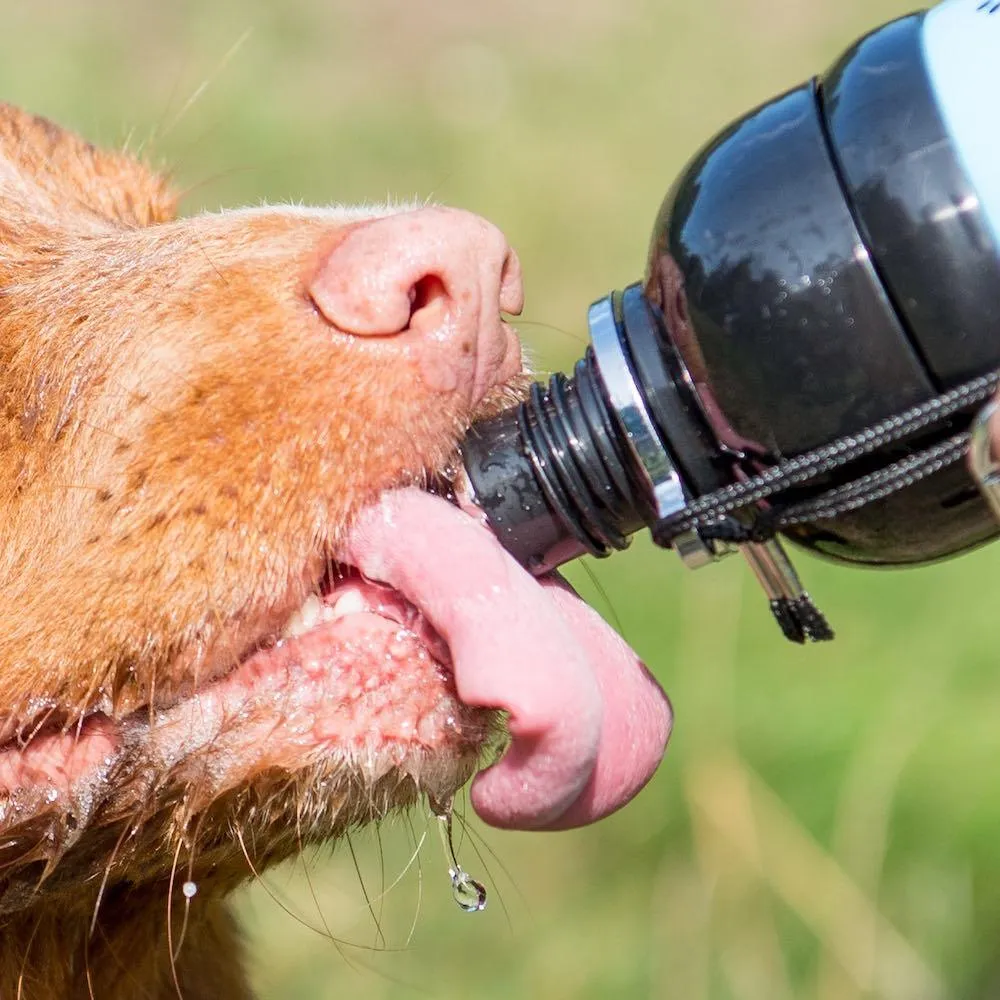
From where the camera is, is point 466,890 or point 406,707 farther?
point 466,890

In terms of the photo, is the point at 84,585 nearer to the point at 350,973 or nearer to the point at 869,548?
the point at 869,548

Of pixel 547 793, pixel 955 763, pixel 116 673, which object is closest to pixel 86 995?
pixel 116 673

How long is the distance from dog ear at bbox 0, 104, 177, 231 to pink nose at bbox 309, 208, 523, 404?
113cm

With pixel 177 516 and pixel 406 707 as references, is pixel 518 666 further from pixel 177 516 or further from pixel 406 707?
pixel 177 516

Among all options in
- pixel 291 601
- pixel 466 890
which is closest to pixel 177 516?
pixel 291 601

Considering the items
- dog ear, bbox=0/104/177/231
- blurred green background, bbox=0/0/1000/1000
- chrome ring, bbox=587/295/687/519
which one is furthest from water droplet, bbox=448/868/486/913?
dog ear, bbox=0/104/177/231

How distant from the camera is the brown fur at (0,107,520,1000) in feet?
7.98

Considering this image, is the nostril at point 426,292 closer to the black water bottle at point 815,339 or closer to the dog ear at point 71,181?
the black water bottle at point 815,339

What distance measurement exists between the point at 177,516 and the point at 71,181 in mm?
1462

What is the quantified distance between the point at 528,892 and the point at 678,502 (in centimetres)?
313

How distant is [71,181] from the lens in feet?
11.9

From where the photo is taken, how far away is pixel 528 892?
517cm

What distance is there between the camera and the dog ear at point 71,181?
3434mm

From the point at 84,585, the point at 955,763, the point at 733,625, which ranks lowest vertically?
the point at 955,763
